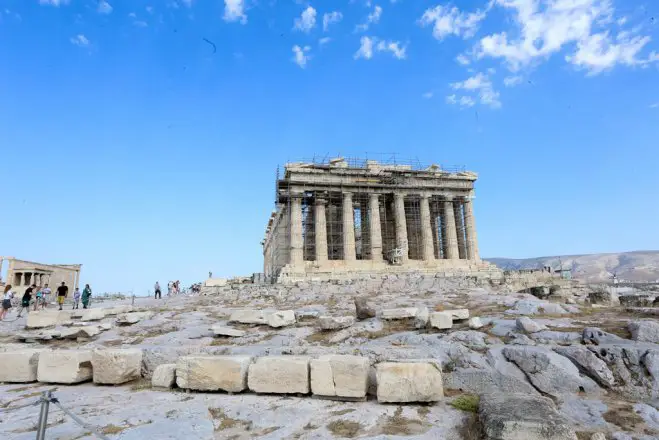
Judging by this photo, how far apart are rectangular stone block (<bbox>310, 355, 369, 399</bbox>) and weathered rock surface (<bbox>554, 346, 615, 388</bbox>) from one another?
3.34 meters

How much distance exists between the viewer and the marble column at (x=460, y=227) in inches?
1615

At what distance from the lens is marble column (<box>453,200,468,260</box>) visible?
41.0 metres

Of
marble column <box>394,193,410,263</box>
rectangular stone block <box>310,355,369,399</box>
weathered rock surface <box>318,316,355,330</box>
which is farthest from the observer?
marble column <box>394,193,410,263</box>

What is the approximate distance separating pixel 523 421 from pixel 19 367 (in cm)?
828

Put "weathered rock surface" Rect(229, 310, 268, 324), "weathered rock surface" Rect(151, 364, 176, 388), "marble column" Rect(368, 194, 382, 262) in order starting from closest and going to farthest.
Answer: "weathered rock surface" Rect(151, 364, 176, 388) < "weathered rock surface" Rect(229, 310, 268, 324) < "marble column" Rect(368, 194, 382, 262)

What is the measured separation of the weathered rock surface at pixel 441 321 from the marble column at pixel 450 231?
30.9 meters

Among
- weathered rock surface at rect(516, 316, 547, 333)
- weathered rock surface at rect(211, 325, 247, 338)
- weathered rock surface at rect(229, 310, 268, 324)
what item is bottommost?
weathered rock surface at rect(211, 325, 247, 338)

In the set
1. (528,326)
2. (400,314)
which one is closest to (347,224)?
(400,314)

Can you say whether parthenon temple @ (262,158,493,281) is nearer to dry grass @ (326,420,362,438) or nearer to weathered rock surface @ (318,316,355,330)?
weathered rock surface @ (318,316,355,330)

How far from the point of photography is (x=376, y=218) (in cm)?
3791

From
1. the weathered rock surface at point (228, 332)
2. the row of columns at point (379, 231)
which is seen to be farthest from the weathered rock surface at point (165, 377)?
the row of columns at point (379, 231)

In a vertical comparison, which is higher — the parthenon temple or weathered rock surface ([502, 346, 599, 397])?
the parthenon temple

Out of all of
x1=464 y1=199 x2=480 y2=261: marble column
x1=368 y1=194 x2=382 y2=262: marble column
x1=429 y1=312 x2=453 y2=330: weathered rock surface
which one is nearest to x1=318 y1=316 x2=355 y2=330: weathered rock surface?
x1=429 y1=312 x2=453 y2=330: weathered rock surface

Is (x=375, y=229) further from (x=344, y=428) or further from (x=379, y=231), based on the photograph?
(x=344, y=428)
